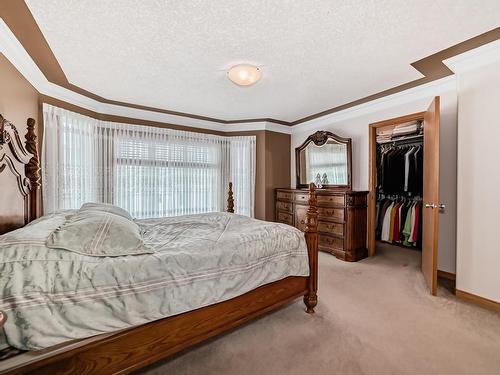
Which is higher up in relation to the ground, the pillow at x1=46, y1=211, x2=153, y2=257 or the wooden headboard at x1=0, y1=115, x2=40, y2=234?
the wooden headboard at x1=0, y1=115, x2=40, y2=234

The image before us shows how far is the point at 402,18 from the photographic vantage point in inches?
64.9

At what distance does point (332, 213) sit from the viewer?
142 inches

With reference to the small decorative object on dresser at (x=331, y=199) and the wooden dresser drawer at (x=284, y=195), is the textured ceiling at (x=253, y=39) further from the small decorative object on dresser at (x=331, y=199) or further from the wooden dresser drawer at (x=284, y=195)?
the wooden dresser drawer at (x=284, y=195)

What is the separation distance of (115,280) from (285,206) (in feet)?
11.5

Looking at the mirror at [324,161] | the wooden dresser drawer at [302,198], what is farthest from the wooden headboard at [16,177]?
the mirror at [324,161]

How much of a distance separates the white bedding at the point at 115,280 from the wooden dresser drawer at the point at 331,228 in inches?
72.6

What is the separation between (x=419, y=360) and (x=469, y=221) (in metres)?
1.50

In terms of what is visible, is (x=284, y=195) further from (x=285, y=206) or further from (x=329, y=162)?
(x=329, y=162)

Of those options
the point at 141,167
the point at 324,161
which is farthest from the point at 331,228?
the point at 141,167

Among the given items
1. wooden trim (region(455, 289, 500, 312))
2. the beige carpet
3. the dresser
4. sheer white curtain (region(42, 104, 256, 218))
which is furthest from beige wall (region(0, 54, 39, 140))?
wooden trim (region(455, 289, 500, 312))

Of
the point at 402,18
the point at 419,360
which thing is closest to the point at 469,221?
the point at 419,360

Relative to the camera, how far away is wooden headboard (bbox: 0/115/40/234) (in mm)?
1575

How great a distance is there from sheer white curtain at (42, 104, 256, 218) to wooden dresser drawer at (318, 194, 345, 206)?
4.51 feet

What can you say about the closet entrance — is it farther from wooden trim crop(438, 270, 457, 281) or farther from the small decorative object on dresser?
wooden trim crop(438, 270, 457, 281)
